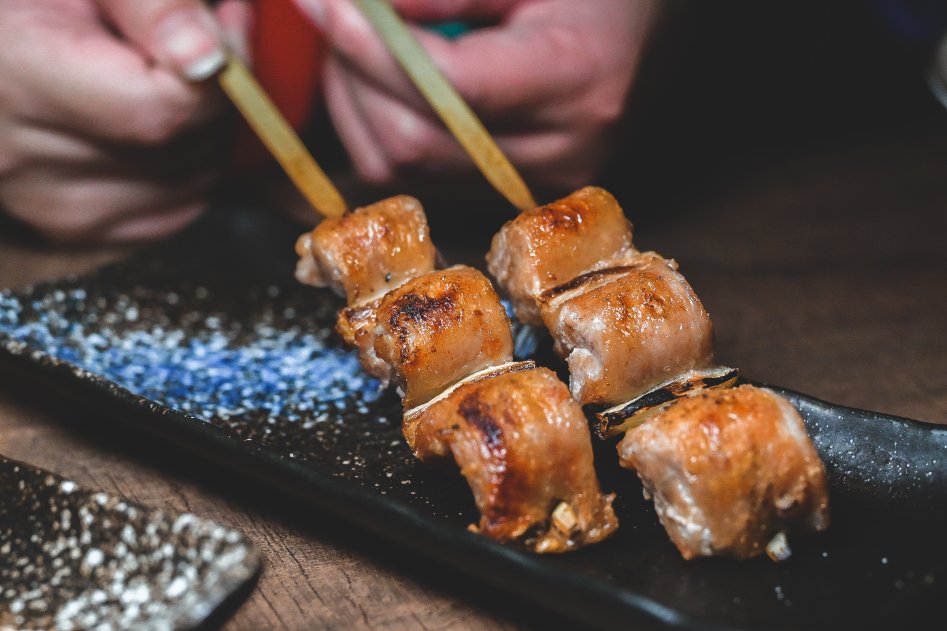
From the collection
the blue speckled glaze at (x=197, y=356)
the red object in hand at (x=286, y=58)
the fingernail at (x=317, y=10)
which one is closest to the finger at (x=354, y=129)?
the red object in hand at (x=286, y=58)

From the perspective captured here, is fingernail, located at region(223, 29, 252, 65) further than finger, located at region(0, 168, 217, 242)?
Yes

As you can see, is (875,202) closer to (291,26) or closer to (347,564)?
(291,26)

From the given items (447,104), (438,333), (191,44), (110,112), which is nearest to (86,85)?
(110,112)

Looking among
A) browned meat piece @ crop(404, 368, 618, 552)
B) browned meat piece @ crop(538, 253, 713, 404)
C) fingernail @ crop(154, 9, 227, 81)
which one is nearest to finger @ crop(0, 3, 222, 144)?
fingernail @ crop(154, 9, 227, 81)

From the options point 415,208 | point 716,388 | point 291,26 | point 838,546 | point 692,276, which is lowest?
point 692,276

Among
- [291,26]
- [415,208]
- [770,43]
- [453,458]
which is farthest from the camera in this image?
[770,43]

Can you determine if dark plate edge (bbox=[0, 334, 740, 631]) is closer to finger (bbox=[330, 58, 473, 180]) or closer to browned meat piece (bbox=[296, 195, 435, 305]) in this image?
browned meat piece (bbox=[296, 195, 435, 305])

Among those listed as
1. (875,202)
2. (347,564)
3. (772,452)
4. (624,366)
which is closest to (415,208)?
(624,366)
